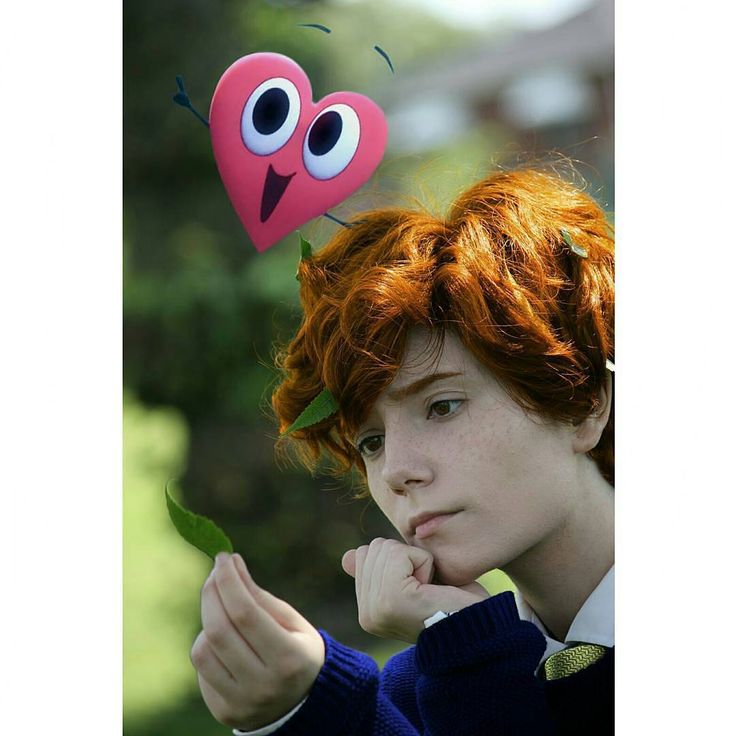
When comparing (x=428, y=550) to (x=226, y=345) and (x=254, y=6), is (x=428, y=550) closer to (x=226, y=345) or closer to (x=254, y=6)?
(x=226, y=345)

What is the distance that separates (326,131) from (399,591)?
0.48 metres

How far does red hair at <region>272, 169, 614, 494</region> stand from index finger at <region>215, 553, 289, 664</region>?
0.20 meters

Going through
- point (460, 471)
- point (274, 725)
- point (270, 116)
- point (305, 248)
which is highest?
point (270, 116)

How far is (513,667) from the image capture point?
1.03 metres

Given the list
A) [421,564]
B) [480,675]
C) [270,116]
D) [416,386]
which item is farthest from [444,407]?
[270,116]

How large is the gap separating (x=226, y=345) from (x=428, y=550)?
449 millimetres

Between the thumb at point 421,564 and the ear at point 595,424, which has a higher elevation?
the ear at point 595,424

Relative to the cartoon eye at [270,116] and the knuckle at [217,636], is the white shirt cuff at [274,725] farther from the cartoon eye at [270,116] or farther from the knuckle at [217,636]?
the cartoon eye at [270,116]

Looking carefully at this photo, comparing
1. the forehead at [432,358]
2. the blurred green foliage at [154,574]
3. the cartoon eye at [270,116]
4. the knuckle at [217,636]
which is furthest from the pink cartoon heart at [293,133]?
the knuckle at [217,636]

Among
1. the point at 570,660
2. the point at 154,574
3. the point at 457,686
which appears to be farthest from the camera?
the point at 154,574

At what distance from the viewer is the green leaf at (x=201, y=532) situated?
106 cm

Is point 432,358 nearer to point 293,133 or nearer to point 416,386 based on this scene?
point 416,386

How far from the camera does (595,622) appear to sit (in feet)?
3.72
